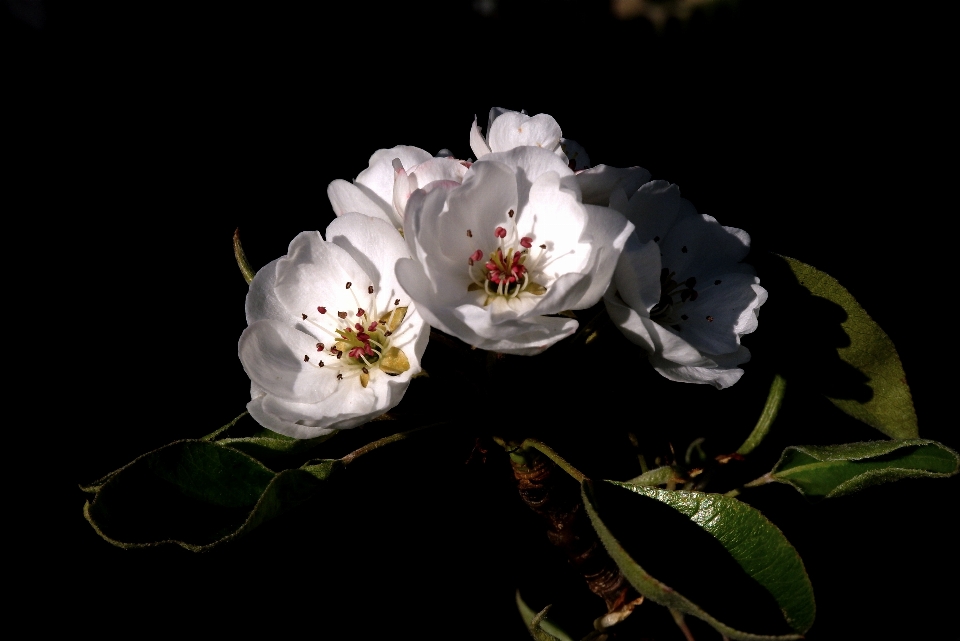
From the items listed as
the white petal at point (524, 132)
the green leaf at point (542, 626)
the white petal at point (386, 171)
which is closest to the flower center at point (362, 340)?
the white petal at point (386, 171)

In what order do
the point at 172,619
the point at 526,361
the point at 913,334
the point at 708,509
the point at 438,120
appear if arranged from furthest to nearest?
the point at 438,120 < the point at 913,334 < the point at 172,619 < the point at 526,361 < the point at 708,509

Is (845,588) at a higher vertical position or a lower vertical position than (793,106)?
lower

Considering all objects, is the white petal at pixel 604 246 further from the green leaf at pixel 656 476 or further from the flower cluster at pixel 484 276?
the green leaf at pixel 656 476

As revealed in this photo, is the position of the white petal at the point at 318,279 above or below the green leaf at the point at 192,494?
above

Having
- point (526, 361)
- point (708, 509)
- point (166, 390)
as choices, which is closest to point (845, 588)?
point (708, 509)

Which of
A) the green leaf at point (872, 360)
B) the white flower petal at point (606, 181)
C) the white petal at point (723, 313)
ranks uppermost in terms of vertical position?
the white flower petal at point (606, 181)

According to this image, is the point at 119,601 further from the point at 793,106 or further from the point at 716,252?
the point at 793,106

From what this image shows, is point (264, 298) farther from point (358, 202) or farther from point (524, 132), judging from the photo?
point (524, 132)
